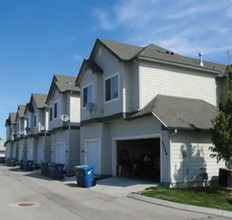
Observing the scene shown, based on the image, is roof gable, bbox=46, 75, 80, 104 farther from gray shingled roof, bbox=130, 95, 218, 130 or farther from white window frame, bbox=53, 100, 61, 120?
gray shingled roof, bbox=130, 95, 218, 130

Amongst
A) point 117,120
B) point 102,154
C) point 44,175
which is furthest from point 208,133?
point 44,175

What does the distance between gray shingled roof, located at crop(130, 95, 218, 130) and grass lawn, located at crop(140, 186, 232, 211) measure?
2.96 metres

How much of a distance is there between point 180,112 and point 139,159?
6.66 m

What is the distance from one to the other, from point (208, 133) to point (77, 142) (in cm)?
1499

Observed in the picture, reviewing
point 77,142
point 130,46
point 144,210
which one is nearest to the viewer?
point 144,210

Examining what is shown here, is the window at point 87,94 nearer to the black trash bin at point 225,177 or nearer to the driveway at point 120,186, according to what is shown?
the driveway at point 120,186

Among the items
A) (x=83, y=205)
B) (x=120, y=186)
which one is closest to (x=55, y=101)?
(x=120, y=186)

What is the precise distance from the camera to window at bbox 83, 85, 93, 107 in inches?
1029

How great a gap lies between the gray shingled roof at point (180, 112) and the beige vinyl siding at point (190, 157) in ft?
1.74

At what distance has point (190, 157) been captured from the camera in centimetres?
1906

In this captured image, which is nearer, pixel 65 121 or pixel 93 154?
pixel 93 154

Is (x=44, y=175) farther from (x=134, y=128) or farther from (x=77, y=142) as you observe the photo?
(x=134, y=128)

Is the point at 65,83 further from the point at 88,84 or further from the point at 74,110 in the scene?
the point at 88,84

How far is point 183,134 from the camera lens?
61.9ft
